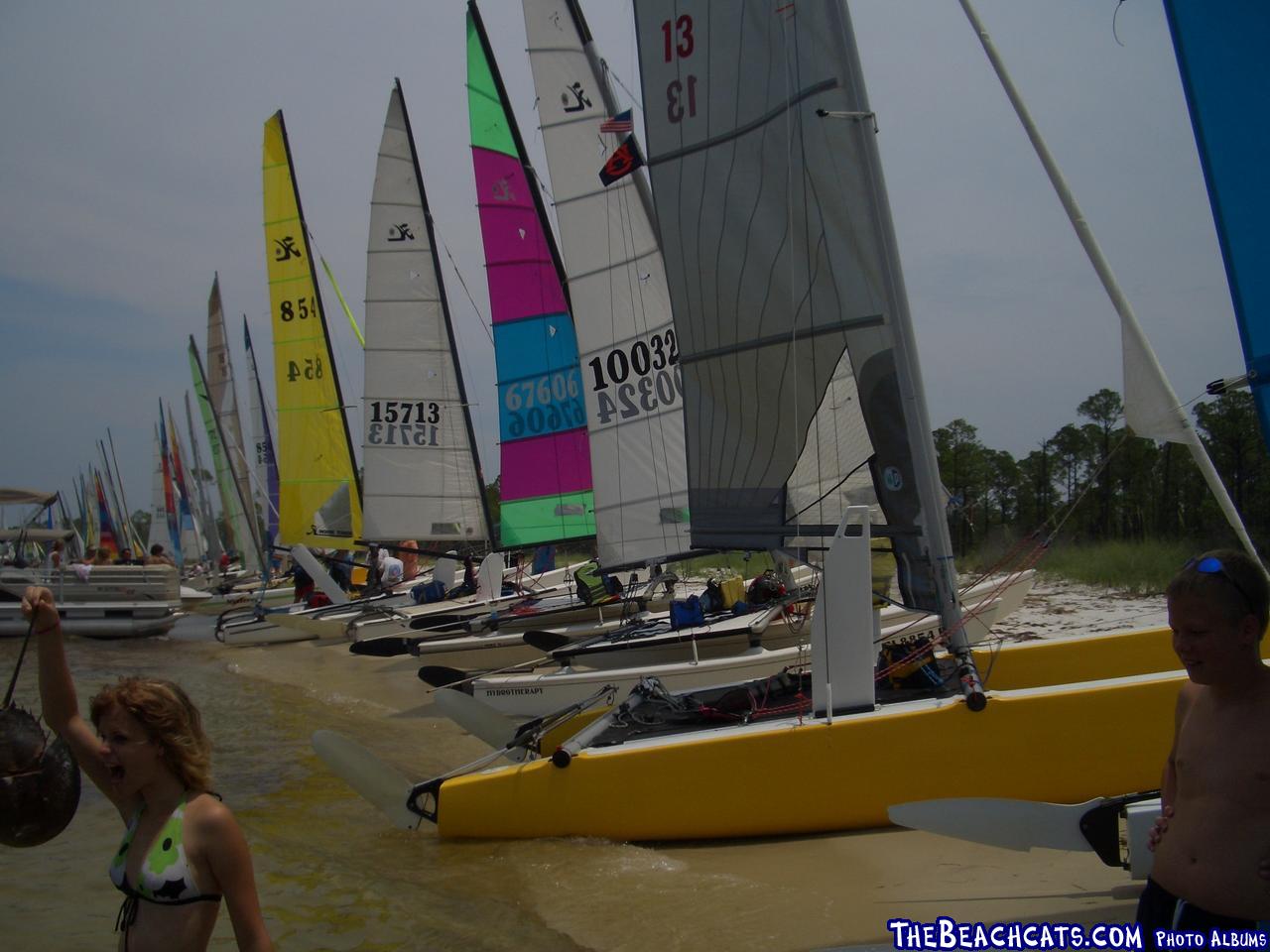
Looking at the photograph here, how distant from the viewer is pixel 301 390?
17.9m

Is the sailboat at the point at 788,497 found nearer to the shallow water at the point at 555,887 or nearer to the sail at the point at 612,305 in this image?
the shallow water at the point at 555,887

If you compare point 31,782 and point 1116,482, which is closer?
point 31,782

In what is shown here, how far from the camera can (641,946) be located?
11.8ft

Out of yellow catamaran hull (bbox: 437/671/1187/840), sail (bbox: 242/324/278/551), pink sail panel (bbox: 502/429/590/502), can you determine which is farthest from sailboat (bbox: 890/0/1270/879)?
sail (bbox: 242/324/278/551)

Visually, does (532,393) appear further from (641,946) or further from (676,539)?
(641,946)

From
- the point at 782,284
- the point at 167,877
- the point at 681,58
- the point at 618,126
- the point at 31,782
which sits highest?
the point at 618,126

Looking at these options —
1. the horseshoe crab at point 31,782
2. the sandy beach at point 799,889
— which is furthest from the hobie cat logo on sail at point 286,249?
the horseshoe crab at point 31,782

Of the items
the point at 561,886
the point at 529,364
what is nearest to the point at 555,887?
the point at 561,886

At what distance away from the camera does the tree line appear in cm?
1633

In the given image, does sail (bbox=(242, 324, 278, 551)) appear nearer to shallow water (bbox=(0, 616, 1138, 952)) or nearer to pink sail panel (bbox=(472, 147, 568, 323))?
pink sail panel (bbox=(472, 147, 568, 323))

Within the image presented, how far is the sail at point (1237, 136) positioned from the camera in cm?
266

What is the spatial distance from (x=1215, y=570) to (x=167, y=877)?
2059 mm

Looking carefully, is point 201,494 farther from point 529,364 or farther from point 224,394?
point 529,364

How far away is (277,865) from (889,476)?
3.63m
